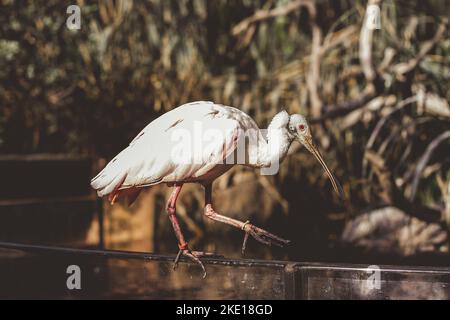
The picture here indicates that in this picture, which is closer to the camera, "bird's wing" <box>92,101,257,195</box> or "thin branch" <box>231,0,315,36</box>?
"bird's wing" <box>92,101,257,195</box>

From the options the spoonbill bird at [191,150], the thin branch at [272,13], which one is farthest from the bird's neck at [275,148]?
the thin branch at [272,13]

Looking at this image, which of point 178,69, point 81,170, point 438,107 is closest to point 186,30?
point 178,69

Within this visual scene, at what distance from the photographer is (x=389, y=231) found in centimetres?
861

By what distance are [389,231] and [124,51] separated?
11.7 feet

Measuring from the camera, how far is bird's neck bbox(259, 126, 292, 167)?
3.25 m

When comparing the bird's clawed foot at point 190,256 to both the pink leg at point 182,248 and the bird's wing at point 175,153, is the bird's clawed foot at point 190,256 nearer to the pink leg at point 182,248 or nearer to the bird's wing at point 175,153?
the pink leg at point 182,248

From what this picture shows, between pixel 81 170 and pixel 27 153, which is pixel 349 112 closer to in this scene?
pixel 81 170

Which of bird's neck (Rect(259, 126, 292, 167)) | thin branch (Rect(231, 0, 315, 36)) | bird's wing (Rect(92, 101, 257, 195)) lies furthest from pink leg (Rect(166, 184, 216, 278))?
thin branch (Rect(231, 0, 315, 36))

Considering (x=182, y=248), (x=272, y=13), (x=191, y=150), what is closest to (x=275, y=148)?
(x=191, y=150)

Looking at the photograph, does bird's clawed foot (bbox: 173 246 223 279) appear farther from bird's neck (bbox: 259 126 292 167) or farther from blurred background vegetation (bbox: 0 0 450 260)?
blurred background vegetation (bbox: 0 0 450 260)

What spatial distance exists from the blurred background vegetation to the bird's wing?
4792mm

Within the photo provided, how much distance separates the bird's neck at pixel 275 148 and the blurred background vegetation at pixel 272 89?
15.4 feet

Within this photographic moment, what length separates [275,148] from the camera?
3.26 metres

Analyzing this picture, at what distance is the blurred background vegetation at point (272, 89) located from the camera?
8.28 meters
